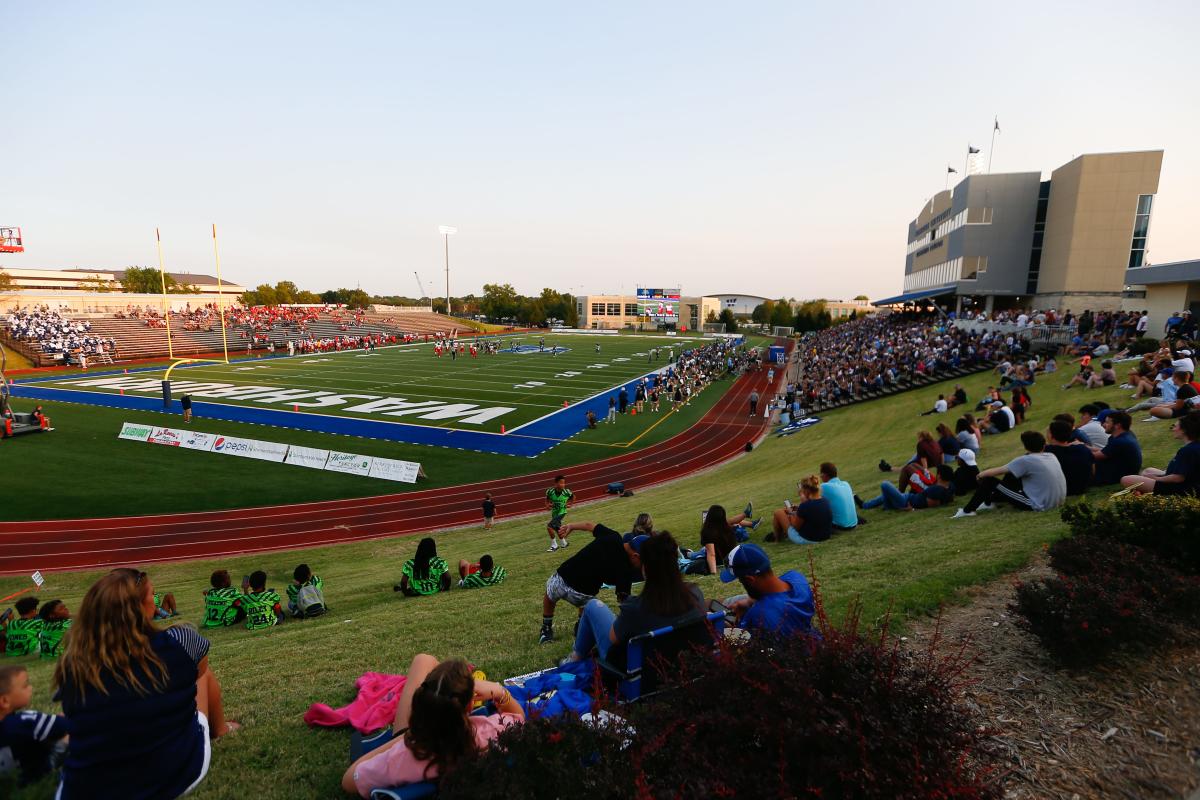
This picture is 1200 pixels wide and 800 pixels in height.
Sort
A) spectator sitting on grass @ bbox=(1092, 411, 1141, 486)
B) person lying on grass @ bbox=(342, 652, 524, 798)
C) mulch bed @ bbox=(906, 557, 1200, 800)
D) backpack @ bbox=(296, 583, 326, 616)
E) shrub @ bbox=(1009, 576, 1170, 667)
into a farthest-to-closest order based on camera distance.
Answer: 1. backpack @ bbox=(296, 583, 326, 616)
2. spectator sitting on grass @ bbox=(1092, 411, 1141, 486)
3. shrub @ bbox=(1009, 576, 1170, 667)
4. mulch bed @ bbox=(906, 557, 1200, 800)
5. person lying on grass @ bbox=(342, 652, 524, 798)

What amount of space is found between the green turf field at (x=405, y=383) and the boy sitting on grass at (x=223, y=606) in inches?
805

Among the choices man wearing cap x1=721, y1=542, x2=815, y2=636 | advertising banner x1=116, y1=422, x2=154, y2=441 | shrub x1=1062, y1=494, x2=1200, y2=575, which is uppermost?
shrub x1=1062, y1=494, x2=1200, y2=575

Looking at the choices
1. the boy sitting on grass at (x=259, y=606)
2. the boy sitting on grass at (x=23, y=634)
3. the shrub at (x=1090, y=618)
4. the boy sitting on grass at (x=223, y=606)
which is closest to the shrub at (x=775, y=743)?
the shrub at (x=1090, y=618)

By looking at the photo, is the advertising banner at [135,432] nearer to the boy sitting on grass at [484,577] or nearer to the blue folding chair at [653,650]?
the boy sitting on grass at [484,577]

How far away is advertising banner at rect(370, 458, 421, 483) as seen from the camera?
870 inches

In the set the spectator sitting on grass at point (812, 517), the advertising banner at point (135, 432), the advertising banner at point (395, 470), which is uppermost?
the spectator sitting on grass at point (812, 517)

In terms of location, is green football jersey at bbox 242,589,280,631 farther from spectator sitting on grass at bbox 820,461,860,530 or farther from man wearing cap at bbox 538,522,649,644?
spectator sitting on grass at bbox 820,461,860,530

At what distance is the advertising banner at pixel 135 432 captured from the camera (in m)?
26.2

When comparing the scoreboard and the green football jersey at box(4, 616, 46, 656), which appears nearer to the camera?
the green football jersey at box(4, 616, 46, 656)

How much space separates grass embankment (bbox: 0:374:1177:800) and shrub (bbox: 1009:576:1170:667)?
1362 millimetres

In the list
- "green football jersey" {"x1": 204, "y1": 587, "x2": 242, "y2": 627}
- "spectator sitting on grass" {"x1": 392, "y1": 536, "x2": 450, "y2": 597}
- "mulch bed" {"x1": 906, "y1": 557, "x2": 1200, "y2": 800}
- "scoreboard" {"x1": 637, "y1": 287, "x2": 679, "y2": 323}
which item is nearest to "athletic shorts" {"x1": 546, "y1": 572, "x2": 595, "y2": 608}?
"mulch bed" {"x1": 906, "y1": 557, "x2": 1200, "y2": 800}

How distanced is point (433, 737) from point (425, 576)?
26.1 ft

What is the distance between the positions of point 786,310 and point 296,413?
5520 inches

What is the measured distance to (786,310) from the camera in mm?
152750
